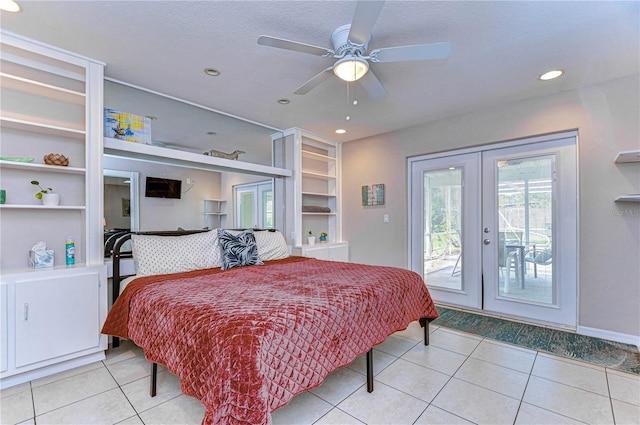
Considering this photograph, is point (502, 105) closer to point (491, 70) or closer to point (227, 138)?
point (491, 70)

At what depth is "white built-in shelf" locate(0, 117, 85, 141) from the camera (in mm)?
2129

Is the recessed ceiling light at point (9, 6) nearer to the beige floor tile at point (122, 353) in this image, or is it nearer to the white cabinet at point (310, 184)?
the beige floor tile at point (122, 353)

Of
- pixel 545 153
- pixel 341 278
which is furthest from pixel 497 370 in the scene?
pixel 545 153

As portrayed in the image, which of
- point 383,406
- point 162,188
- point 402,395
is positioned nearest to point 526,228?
point 402,395

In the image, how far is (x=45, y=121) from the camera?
238 centimetres

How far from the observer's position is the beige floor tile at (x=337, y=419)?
1.67 meters

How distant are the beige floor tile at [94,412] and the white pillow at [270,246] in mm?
1730

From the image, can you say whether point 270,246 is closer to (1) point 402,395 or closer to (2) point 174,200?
(2) point 174,200

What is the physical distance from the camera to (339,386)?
2.04m

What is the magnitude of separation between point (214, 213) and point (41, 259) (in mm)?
1550

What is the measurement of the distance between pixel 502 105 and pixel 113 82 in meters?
4.02

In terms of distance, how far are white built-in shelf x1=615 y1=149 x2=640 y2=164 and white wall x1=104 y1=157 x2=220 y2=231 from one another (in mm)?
3926

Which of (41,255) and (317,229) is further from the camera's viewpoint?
(317,229)

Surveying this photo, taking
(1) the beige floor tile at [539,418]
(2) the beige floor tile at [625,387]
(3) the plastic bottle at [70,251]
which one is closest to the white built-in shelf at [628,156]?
(2) the beige floor tile at [625,387]
